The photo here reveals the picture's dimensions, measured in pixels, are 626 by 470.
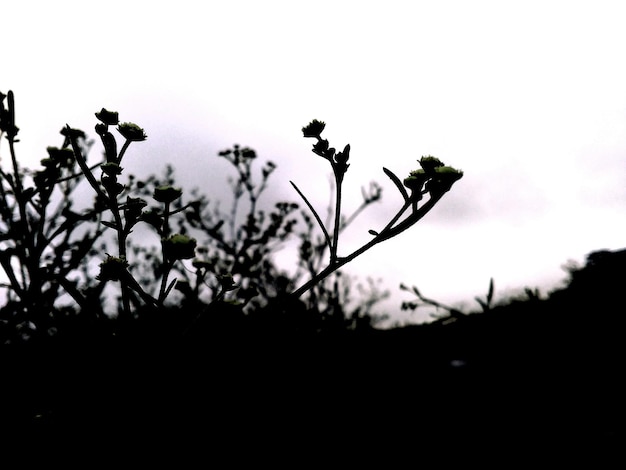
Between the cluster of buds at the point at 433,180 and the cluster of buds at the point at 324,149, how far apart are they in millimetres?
321

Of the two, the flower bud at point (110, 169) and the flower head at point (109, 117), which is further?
the flower head at point (109, 117)

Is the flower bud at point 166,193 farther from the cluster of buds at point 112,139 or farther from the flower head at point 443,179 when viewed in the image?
the flower head at point 443,179

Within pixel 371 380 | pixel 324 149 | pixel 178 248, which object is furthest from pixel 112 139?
pixel 371 380

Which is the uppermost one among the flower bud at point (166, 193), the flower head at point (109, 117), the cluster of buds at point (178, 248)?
the flower head at point (109, 117)

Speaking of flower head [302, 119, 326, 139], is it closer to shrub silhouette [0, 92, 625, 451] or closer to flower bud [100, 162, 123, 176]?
shrub silhouette [0, 92, 625, 451]

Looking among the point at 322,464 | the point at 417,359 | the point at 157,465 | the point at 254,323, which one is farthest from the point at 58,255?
the point at 417,359

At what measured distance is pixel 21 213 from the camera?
5.72ft

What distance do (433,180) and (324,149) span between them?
0.57 meters

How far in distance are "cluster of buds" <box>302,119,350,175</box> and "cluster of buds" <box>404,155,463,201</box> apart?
32 cm

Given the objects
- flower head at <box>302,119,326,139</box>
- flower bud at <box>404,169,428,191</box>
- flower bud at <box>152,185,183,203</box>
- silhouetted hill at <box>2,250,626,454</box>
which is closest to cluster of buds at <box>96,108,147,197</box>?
flower bud at <box>152,185,183,203</box>

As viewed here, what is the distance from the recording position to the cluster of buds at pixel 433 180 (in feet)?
5.62

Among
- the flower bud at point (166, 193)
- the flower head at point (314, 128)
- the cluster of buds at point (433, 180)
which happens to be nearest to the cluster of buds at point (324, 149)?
the flower head at point (314, 128)

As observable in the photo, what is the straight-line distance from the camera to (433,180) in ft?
5.78

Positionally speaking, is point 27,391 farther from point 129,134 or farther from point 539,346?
point 539,346
